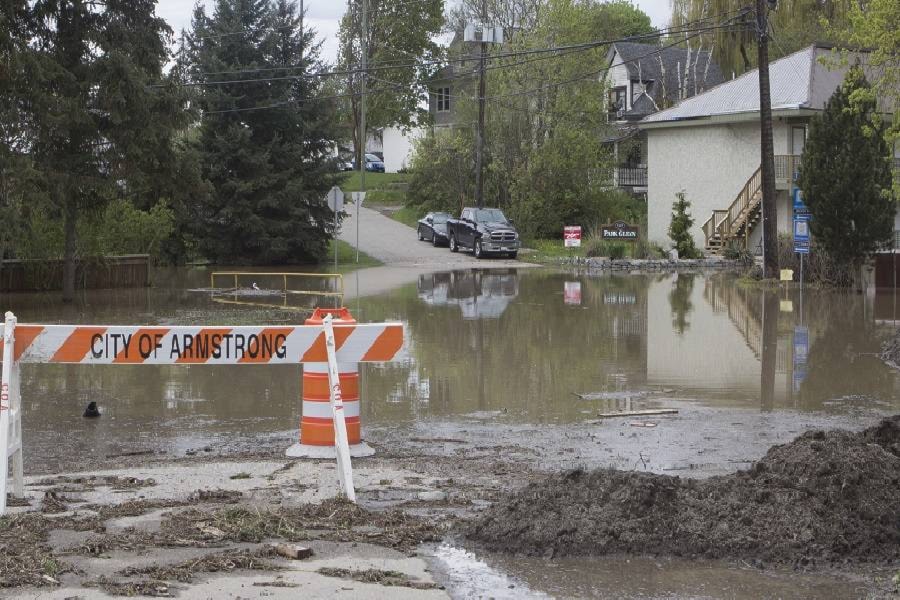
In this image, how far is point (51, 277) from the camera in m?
32.5

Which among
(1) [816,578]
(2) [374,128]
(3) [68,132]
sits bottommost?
(1) [816,578]

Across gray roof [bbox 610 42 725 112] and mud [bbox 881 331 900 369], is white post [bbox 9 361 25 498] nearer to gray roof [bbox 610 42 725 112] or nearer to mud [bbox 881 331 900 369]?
mud [bbox 881 331 900 369]

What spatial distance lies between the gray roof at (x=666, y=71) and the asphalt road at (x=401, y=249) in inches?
662

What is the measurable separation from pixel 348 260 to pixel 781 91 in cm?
1758

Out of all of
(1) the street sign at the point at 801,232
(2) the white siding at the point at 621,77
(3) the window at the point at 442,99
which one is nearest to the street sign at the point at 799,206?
(1) the street sign at the point at 801,232

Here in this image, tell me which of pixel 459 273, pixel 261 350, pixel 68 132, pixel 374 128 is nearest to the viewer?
pixel 261 350

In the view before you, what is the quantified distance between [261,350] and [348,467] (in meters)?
1.47

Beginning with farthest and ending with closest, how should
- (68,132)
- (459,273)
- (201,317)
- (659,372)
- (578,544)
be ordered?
(459,273) → (68,132) → (201,317) → (659,372) → (578,544)

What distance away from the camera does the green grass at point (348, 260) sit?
148 ft

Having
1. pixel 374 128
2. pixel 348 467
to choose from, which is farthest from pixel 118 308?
pixel 374 128

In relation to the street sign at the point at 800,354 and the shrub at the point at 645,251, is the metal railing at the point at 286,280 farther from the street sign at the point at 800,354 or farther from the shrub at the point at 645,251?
the street sign at the point at 800,354

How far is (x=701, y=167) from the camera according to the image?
4831 cm

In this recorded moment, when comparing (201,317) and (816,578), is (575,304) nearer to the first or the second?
(201,317)

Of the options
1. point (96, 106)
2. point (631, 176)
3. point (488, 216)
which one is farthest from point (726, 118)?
point (96, 106)
